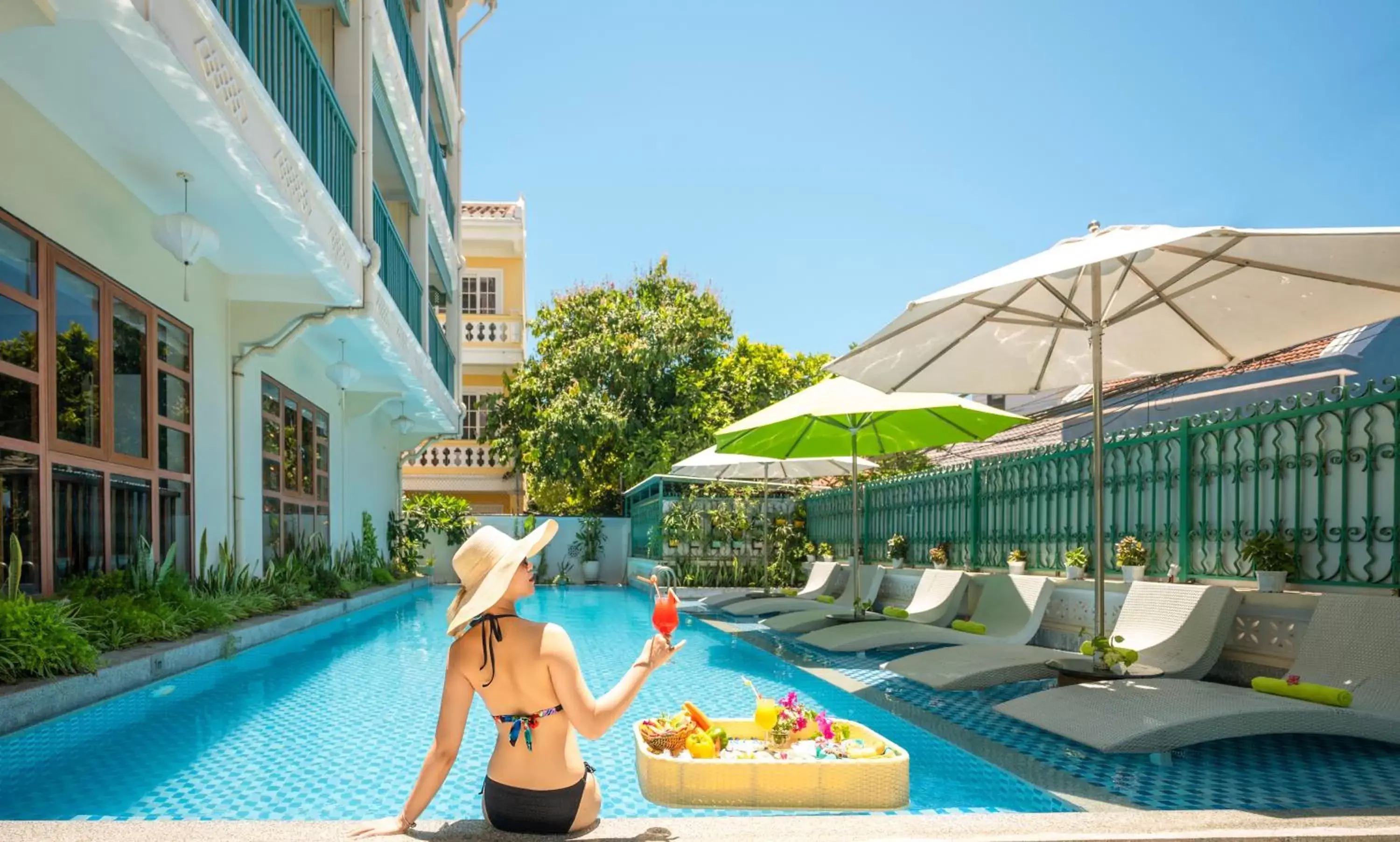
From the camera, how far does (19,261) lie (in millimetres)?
6172

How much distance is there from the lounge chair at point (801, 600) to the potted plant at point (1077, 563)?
12.5 feet

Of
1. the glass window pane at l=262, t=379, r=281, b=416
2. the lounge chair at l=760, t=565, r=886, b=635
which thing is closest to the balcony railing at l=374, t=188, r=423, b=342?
the glass window pane at l=262, t=379, r=281, b=416

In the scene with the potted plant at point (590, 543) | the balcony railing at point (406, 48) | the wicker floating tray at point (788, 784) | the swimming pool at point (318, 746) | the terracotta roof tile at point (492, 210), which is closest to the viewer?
the wicker floating tray at point (788, 784)

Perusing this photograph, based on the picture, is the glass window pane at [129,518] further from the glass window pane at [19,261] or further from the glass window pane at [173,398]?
the glass window pane at [19,261]

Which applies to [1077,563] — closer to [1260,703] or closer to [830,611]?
[830,611]

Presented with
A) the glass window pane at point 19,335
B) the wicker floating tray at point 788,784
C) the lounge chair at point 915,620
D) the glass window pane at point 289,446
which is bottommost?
the lounge chair at point 915,620

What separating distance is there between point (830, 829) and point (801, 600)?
Answer: 10.1 metres

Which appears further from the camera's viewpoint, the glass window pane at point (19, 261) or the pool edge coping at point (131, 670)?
the glass window pane at point (19, 261)

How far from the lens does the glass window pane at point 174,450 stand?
8.58 m

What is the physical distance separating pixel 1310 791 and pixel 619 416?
22478mm

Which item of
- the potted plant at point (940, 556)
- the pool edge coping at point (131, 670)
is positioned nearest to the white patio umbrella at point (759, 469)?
the potted plant at point (940, 556)

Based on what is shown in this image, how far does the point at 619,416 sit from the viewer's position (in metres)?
26.1

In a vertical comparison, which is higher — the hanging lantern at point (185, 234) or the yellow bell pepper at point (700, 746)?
the hanging lantern at point (185, 234)

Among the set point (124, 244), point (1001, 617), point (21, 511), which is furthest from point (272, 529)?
point (1001, 617)
